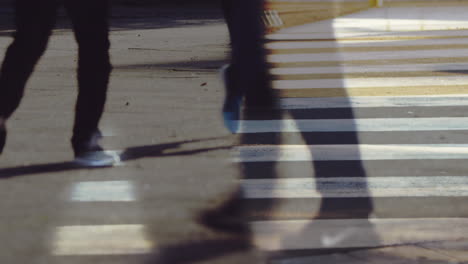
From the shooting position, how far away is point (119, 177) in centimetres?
504

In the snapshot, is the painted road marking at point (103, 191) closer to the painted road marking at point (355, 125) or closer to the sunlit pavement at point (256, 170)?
the sunlit pavement at point (256, 170)

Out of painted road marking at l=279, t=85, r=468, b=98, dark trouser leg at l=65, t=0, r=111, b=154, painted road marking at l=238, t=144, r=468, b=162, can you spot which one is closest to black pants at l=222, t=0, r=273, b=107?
dark trouser leg at l=65, t=0, r=111, b=154

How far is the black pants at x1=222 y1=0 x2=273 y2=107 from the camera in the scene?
14.7ft

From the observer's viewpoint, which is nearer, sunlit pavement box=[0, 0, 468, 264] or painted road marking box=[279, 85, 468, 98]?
sunlit pavement box=[0, 0, 468, 264]

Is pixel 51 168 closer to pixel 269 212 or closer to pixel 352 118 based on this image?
pixel 269 212

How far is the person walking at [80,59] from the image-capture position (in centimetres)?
495

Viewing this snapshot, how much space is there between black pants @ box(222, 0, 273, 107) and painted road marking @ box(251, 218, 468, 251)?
79cm

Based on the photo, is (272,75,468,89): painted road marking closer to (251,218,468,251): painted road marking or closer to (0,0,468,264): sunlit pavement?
(0,0,468,264): sunlit pavement

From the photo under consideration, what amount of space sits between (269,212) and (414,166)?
4.44 ft

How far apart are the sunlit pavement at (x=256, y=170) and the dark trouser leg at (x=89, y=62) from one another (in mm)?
238

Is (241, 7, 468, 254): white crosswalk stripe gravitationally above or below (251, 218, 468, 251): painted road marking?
below

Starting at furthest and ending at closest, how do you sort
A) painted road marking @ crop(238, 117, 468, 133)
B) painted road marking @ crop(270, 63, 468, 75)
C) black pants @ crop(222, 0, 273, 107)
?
painted road marking @ crop(270, 63, 468, 75), painted road marking @ crop(238, 117, 468, 133), black pants @ crop(222, 0, 273, 107)

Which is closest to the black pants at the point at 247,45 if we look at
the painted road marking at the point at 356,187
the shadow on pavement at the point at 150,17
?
the painted road marking at the point at 356,187

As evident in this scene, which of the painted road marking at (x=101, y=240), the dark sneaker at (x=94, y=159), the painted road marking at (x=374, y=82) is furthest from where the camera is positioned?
the painted road marking at (x=374, y=82)
